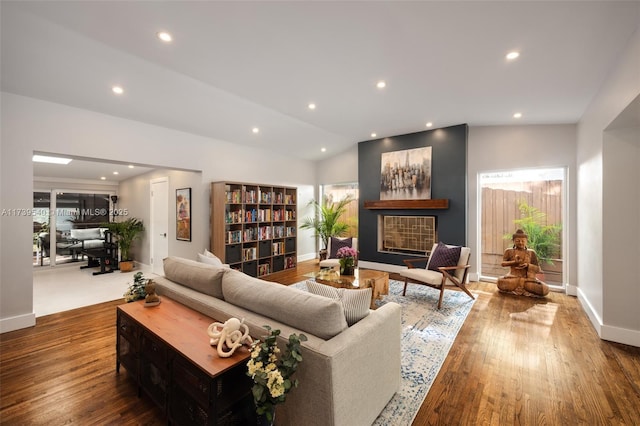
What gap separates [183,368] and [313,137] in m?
5.10

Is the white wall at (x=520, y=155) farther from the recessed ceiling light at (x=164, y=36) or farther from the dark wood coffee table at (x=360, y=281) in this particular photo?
the recessed ceiling light at (x=164, y=36)

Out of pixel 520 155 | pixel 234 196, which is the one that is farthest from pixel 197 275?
pixel 520 155

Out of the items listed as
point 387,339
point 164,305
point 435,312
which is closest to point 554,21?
point 387,339

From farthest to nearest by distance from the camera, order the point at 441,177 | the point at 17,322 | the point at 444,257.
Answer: the point at 441,177, the point at 444,257, the point at 17,322

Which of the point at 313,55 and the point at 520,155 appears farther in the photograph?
the point at 520,155

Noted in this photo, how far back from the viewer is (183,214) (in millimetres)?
5191

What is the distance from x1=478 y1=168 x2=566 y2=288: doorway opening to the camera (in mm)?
4648

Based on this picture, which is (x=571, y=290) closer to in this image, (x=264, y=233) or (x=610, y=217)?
(x=610, y=217)

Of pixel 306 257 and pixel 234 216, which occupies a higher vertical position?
pixel 234 216

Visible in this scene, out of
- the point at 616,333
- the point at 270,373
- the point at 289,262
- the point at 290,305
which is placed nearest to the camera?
the point at 270,373

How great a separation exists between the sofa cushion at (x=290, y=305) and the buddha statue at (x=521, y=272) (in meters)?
4.03

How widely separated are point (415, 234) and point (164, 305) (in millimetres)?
4790

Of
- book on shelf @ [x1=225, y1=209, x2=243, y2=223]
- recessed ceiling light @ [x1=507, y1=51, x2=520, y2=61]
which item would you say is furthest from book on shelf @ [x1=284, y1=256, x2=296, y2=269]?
recessed ceiling light @ [x1=507, y1=51, x2=520, y2=61]

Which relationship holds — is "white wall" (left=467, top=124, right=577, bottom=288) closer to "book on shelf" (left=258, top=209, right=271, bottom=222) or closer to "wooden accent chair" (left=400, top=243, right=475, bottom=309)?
"wooden accent chair" (left=400, top=243, right=475, bottom=309)
